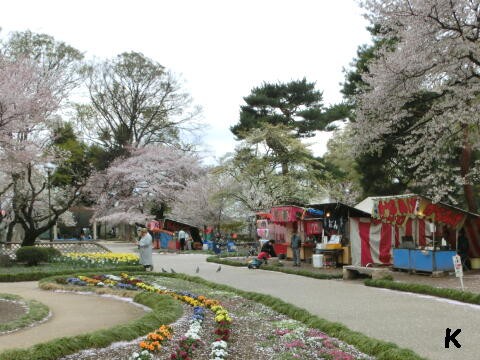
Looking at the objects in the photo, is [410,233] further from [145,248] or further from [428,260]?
[145,248]

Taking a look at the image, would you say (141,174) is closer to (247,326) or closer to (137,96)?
(137,96)

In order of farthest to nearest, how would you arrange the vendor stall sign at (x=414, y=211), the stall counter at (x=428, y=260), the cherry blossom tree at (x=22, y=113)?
the cherry blossom tree at (x=22, y=113) → the vendor stall sign at (x=414, y=211) → the stall counter at (x=428, y=260)

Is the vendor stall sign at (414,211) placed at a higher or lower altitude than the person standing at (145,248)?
higher

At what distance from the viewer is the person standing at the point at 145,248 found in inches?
699

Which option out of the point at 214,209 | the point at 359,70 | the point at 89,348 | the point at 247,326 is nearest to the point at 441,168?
the point at 359,70

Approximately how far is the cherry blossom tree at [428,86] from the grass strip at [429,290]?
3.90 metres

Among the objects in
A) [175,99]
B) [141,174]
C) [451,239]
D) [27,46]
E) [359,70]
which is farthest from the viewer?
[175,99]

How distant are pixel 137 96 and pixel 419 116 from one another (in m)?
32.4

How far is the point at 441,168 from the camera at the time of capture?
733 inches

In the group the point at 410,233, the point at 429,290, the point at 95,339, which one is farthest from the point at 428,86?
the point at 95,339

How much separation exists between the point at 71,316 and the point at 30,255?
11.7 meters

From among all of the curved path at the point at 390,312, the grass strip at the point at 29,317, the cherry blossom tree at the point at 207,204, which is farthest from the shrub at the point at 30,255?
the cherry blossom tree at the point at 207,204

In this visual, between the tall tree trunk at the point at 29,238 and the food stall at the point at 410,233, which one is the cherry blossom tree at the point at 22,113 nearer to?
the tall tree trunk at the point at 29,238

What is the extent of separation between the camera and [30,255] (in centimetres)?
2003
